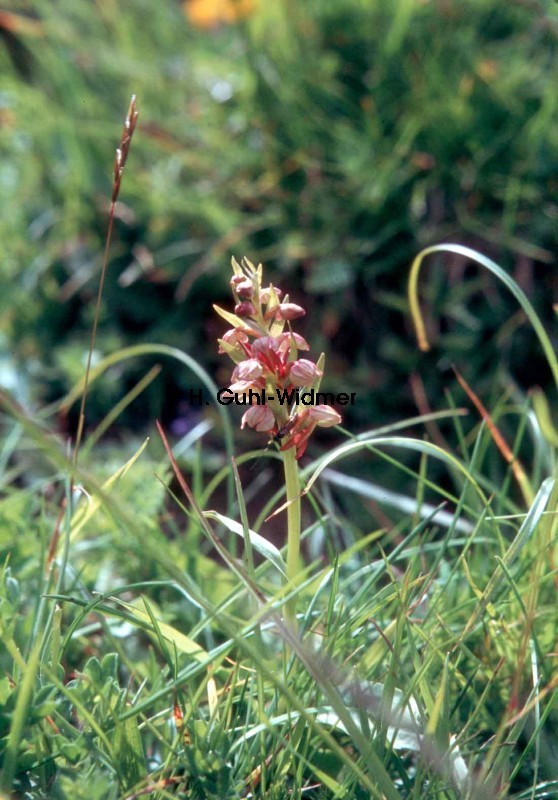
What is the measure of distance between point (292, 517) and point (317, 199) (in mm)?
1057

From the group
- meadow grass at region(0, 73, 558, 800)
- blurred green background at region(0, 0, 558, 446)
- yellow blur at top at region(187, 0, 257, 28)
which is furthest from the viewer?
yellow blur at top at region(187, 0, 257, 28)

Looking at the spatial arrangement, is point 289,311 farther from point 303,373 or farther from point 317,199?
point 317,199

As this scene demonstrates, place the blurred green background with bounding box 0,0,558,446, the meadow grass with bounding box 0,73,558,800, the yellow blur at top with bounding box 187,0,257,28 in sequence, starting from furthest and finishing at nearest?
the yellow blur at top with bounding box 187,0,257,28, the blurred green background with bounding box 0,0,558,446, the meadow grass with bounding box 0,73,558,800

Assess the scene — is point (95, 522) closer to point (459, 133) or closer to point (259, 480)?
point (259, 480)

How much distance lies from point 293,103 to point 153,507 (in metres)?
0.98

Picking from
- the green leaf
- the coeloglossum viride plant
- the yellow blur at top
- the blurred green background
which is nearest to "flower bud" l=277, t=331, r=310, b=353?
the coeloglossum viride plant

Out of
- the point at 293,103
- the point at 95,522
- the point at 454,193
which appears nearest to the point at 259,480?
the point at 95,522

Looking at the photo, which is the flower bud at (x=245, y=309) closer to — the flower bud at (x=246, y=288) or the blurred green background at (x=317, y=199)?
the flower bud at (x=246, y=288)

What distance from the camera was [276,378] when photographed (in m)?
0.60

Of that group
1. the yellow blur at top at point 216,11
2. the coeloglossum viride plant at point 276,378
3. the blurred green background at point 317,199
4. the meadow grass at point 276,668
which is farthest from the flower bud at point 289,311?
the yellow blur at top at point 216,11

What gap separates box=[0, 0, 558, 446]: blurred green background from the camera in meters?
1.52

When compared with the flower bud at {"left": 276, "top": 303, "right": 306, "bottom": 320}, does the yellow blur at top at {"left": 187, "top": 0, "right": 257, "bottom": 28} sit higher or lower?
higher

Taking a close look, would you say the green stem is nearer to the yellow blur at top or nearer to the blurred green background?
the blurred green background

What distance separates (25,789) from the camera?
57cm
